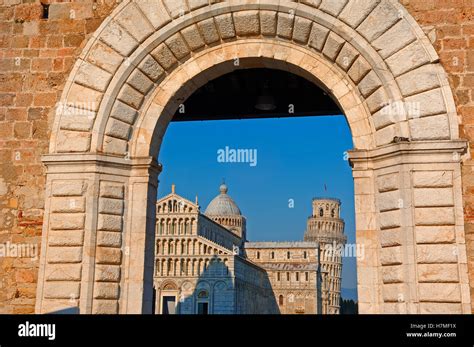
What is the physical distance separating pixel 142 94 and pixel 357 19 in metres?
3.40

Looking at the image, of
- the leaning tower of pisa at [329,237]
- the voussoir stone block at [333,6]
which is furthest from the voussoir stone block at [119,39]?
the leaning tower of pisa at [329,237]

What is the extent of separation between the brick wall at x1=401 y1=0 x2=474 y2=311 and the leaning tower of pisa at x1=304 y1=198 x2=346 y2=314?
89230mm

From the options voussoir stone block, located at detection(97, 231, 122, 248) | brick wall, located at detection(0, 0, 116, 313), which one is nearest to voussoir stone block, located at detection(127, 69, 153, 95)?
brick wall, located at detection(0, 0, 116, 313)

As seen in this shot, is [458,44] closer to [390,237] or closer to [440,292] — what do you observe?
[390,237]

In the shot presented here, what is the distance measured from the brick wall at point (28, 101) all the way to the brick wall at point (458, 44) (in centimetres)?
476

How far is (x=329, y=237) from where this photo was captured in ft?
353

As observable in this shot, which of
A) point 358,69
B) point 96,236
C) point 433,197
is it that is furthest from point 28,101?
point 433,197

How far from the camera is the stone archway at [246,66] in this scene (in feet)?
26.3

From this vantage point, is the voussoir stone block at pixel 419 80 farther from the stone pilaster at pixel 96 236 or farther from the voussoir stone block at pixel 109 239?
the voussoir stone block at pixel 109 239

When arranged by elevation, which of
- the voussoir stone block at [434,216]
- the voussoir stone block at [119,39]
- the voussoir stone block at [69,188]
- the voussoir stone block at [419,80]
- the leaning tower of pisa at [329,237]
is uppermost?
the leaning tower of pisa at [329,237]

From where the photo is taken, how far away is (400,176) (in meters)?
8.20

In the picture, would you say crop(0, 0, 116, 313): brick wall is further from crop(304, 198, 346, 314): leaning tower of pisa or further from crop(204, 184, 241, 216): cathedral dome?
crop(304, 198, 346, 314): leaning tower of pisa

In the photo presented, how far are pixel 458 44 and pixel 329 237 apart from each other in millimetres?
100909
